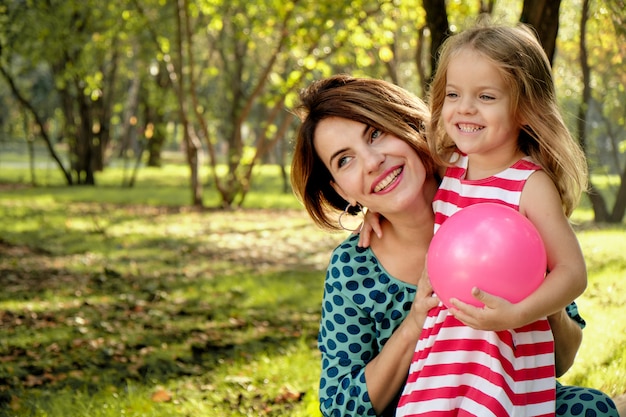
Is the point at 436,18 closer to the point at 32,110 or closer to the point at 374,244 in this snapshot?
the point at 374,244

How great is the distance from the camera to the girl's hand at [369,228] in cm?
282

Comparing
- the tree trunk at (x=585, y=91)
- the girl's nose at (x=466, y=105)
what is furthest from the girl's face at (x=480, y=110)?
the tree trunk at (x=585, y=91)

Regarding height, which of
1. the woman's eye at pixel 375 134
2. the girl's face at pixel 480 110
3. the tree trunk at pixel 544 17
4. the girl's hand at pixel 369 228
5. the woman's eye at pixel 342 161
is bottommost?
the girl's hand at pixel 369 228

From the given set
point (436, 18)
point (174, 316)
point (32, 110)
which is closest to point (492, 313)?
point (436, 18)

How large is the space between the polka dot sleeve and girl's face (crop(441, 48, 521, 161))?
571 millimetres

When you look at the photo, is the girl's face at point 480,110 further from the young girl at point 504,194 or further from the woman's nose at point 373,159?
the woman's nose at point 373,159

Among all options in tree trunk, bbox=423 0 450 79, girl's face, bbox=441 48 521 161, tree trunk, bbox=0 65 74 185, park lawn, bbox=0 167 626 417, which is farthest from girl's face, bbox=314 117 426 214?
tree trunk, bbox=0 65 74 185

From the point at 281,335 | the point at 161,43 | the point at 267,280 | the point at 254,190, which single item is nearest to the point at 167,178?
the point at 254,190

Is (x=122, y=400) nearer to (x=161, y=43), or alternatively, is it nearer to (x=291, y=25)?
(x=291, y=25)

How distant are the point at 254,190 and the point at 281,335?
16762 millimetres

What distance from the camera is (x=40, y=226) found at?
12836mm

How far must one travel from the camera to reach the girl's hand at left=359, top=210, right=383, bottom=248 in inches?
111

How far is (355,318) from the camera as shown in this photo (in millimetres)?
2754

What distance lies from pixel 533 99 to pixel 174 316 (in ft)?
17.9
